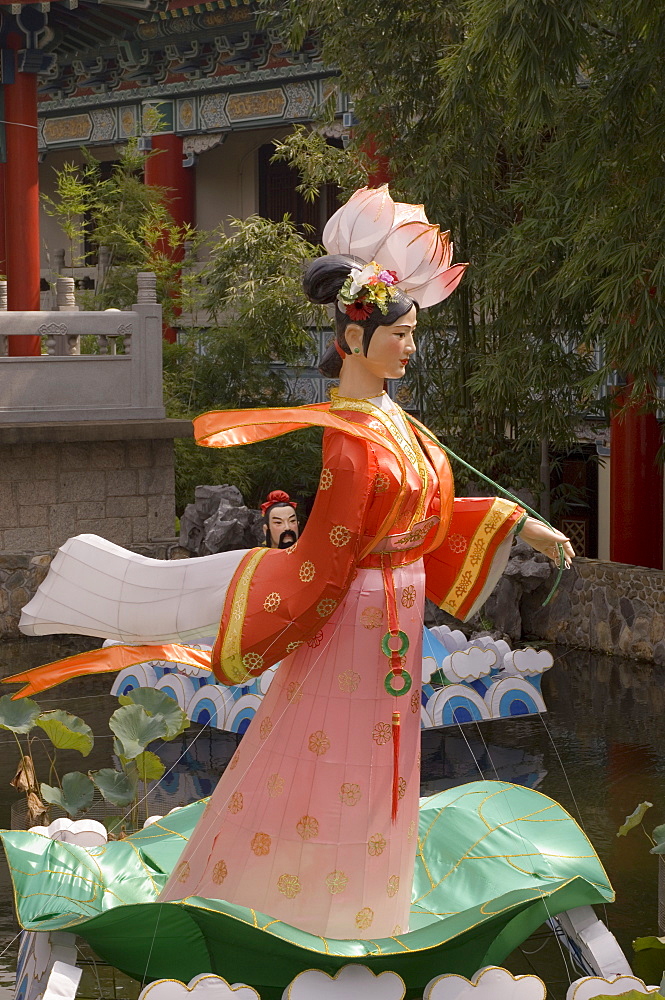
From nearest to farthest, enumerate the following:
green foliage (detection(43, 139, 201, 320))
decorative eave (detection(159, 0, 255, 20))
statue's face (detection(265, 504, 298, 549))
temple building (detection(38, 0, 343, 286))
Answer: statue's face (detection(265, 504, 298, 549)) → green foliage (detection(43, 139, 201, 320)) → decorative eave (detection(159, 0, 255, 20)) → temple building (detection(38, 0, 343, 286))

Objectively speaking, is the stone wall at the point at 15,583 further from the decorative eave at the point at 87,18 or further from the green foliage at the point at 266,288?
the decorative eave at the point at 87,18

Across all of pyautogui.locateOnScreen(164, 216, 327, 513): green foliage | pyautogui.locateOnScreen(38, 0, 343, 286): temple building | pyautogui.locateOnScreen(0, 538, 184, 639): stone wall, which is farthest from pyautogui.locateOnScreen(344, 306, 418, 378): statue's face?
pyautogui.locateOnScreen(38, 0, 343, 286): temple building

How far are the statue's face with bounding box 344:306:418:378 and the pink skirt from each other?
1.78ft

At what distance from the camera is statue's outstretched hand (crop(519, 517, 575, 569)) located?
3.67m

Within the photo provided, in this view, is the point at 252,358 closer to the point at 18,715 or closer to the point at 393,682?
the point at 18,715

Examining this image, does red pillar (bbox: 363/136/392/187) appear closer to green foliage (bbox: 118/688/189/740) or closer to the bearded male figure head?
the bearded male figure head

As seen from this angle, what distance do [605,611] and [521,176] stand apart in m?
3.27

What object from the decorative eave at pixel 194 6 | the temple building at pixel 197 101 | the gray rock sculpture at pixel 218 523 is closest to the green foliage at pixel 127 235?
the temple building at pixel 197 101

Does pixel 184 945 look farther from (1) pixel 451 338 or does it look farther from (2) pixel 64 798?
(1) pixel 451 338

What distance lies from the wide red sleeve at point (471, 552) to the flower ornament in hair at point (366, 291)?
616 millimetres

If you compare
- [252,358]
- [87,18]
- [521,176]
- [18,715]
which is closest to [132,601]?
[18,715]

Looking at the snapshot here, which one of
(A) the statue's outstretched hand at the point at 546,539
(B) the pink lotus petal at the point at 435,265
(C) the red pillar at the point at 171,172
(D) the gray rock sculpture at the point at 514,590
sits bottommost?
(D) the gray rock sculpture at the point at 514,590

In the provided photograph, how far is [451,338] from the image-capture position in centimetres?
1116

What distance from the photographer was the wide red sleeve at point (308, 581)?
333 centimetres
